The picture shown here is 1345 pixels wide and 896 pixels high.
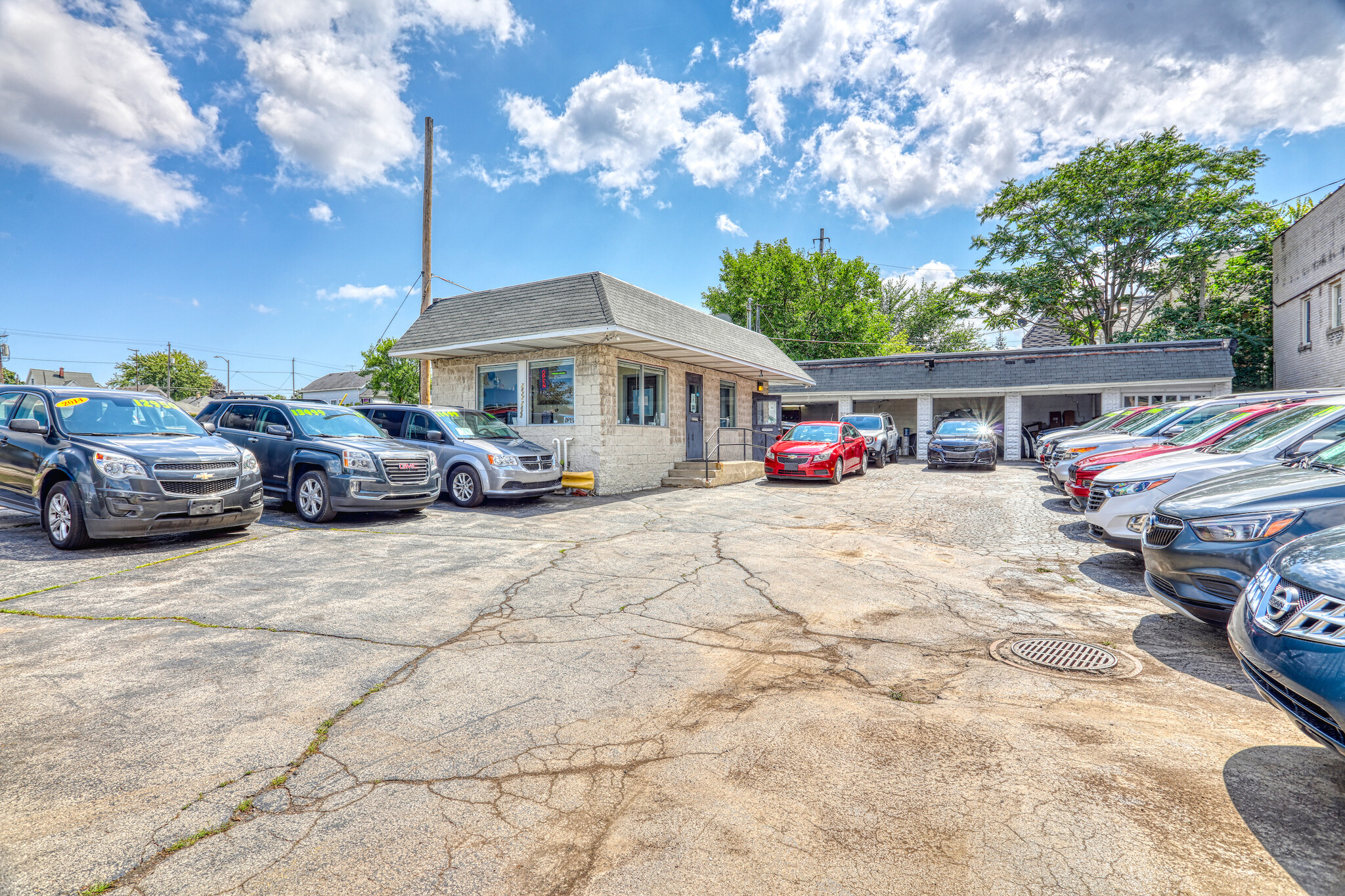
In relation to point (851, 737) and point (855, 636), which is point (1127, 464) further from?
point (851, 737)

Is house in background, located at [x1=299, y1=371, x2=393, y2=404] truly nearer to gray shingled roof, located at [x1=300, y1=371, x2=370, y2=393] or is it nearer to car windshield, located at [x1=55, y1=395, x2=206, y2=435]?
gray shingled roof, located at [x1=300, y1=371, x2=370, y2=393]

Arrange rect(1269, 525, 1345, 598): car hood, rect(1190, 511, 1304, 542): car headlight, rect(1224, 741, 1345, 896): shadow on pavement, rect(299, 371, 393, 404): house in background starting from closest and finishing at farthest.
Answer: rect(1224, 741, 1345, 896): shadow on pavement, rect(1269, 525, 1345, 598): car hood, rect(1190, 511, 1304, 542): car headlight, rect(299, 371, 393, 404): house in background

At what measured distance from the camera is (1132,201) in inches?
1070

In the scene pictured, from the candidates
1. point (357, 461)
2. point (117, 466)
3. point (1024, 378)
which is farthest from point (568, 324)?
point (1024, 378)

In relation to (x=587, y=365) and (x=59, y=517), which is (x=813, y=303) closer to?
(x=587, y=365)

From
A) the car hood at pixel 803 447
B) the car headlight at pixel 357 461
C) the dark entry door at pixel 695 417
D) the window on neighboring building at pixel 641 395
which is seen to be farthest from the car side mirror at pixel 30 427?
the car hood at pixel 803 447

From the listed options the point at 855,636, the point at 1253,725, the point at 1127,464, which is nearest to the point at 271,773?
the point at 855,636

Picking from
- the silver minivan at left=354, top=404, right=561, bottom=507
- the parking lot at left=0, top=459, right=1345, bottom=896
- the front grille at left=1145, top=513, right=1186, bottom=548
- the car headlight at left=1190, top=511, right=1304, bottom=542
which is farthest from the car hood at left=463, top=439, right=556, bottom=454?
the car headlight at left=1190, top=511, right=1304, bottom=542

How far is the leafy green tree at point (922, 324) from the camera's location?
49500 millimetres

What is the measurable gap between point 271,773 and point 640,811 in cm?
160

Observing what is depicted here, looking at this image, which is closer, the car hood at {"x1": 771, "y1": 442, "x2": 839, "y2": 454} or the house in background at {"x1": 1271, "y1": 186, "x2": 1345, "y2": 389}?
the car hood at {"x1": 771, "y1": 442, "x2": 839, "y2": 454}

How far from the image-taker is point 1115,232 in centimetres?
2767

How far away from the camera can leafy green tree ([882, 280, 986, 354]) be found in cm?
4950

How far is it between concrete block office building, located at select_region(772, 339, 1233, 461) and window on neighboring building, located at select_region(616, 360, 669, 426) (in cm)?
890
